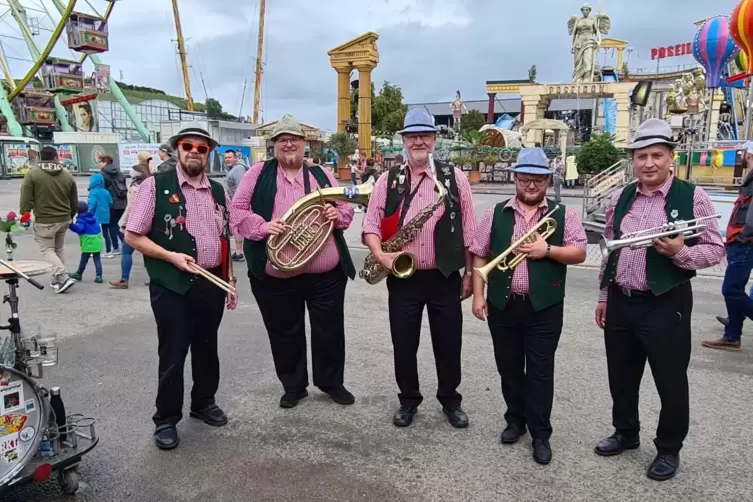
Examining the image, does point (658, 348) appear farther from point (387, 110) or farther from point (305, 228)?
point (387, 110)

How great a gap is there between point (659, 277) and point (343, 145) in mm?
37356

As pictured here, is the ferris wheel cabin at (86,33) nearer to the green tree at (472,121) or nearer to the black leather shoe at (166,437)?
the green tree at (472,121)

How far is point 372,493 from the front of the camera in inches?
123

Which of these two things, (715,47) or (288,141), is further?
(715,47)

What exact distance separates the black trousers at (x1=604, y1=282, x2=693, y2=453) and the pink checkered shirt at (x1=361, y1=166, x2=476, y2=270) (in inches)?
41.1

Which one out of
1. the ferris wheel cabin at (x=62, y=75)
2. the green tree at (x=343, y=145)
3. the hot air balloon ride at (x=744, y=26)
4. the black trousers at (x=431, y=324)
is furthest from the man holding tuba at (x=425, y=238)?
the ferris wheel cabin at (x=62, y=75)

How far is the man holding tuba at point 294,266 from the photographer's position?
3.92 meters

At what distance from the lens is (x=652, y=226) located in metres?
3.18

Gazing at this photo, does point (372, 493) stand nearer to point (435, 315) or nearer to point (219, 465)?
point (219, 465)

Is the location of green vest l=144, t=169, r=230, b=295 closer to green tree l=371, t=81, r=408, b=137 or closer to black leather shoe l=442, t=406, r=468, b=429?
black leather shoe l=442, t=406, r=468, b=429

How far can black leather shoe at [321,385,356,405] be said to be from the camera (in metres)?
4.30

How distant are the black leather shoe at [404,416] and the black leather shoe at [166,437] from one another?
1.48m

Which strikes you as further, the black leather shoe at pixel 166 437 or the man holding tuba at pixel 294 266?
the man holding tuba at pixel 294 266

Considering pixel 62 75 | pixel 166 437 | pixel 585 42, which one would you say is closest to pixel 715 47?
pixel 166 437
